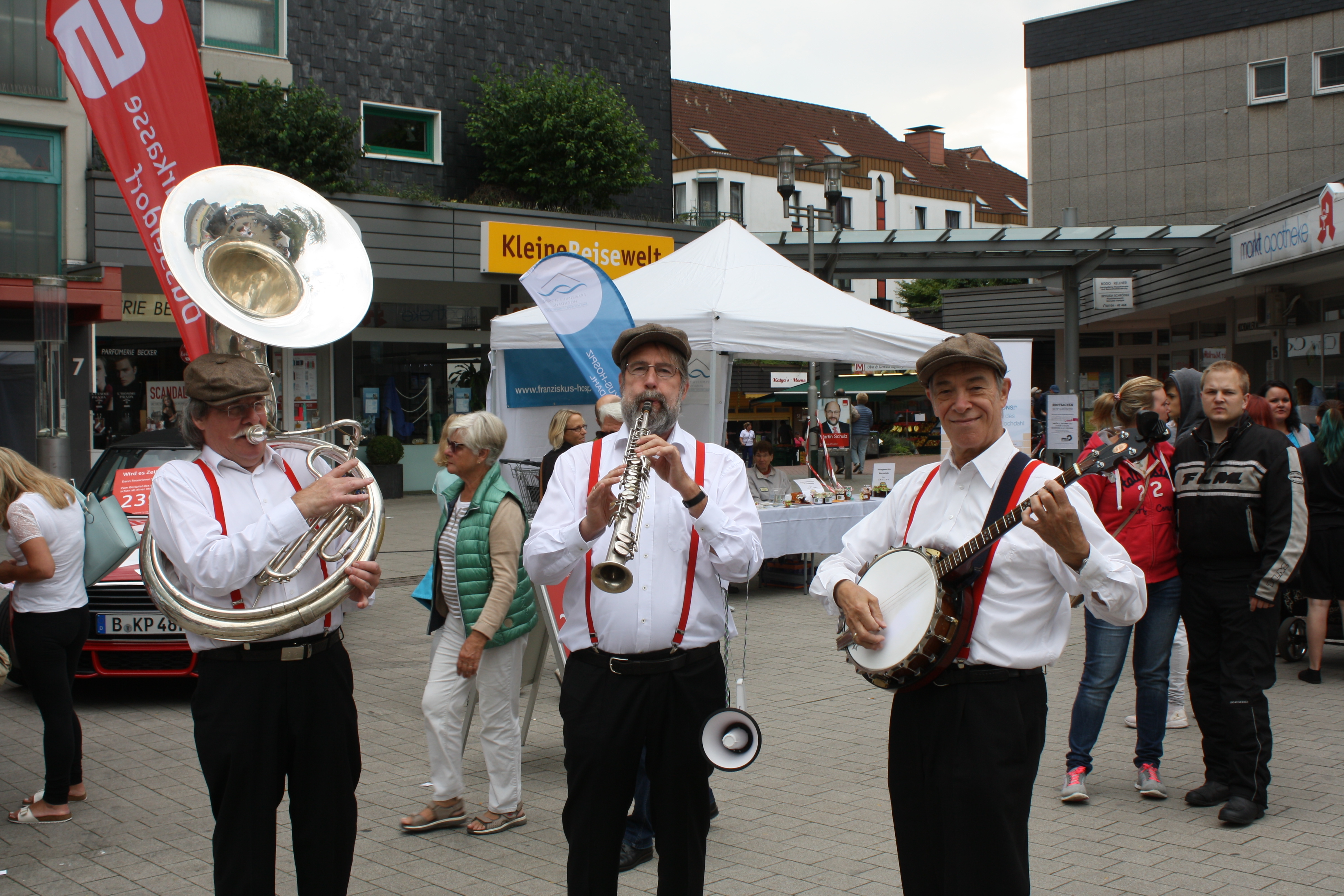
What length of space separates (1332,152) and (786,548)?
22.8m

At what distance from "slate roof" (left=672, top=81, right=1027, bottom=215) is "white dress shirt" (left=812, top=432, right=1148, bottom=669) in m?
42.0

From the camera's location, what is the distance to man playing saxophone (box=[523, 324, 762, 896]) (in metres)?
3.13

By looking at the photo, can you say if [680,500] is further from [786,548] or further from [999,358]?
[786,548]

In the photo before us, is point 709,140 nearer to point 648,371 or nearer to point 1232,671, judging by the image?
point 1232,671

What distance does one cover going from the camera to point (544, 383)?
1042 cm

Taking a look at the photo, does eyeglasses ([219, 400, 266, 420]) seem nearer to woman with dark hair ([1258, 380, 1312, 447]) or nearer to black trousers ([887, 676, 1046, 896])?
black trousers ([887, 676, 1046, 896])

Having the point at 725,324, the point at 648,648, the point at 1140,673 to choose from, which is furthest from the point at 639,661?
the point at 725,324

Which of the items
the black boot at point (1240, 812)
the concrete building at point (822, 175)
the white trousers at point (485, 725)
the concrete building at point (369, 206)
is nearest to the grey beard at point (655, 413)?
the white trousers at point (485, 725)

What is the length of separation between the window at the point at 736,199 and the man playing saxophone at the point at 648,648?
43.5 meters

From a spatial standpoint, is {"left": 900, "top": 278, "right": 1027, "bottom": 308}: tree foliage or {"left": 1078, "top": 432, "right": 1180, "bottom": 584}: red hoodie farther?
Result: {"left": 900, "top": 278, "right": 1027, "bottom": 308}: tree foliage

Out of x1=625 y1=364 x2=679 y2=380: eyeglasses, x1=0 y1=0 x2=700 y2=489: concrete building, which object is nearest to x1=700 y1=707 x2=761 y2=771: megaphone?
x1=625 y1=364 x2=679 y2=380: eyeglasses

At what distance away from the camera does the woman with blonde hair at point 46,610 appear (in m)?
4.92

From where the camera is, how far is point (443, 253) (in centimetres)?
1778

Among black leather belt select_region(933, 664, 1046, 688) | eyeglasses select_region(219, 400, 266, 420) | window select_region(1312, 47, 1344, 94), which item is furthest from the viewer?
window select_region(1312, 47, 1344, 94)
